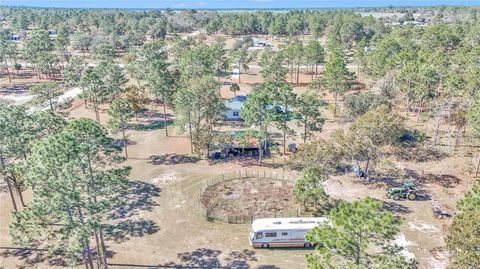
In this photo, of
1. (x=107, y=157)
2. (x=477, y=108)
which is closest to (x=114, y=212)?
(x=107, y=157)

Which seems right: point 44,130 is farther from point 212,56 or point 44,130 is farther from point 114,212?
point 212,56

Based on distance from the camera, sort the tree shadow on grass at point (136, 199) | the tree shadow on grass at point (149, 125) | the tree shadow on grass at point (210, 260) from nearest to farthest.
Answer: the tree shadow on grass at point (210, 260) → the tree shadow on grass at point (136, 199) → the tree shadow on grass at point (149, 125)

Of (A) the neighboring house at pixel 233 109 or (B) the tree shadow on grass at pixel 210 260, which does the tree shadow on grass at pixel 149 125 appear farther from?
(B) the tree shadow on grass at pixel 210 260

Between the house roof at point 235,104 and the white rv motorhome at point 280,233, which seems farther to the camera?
the house roof at point 235,104

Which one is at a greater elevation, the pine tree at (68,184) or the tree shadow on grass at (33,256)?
the pine tree at (68,184)

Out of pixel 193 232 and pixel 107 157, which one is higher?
pixel 107 157

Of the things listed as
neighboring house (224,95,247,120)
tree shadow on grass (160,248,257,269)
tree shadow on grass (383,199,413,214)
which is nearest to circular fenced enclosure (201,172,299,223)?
tree shadow on grass (160,248,257,269)

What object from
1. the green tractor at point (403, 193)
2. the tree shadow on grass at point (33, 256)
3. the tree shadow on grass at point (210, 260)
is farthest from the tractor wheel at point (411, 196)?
the tree shadow on grass at point (33, 256)
